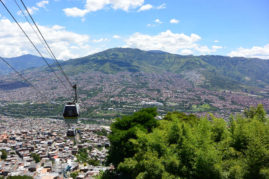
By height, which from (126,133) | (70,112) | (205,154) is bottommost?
(126,133)

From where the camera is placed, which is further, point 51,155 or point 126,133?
point 51,155

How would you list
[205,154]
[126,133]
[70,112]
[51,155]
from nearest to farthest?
[205,154]
[70,112]
[126,133]
[51,155]

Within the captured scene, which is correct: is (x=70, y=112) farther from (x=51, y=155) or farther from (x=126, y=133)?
(x=51, y=155)

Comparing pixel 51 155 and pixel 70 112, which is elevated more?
pixel 70 112

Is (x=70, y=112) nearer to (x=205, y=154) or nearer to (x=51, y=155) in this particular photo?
(x=205, y=154)

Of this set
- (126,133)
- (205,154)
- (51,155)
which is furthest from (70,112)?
(51,155)

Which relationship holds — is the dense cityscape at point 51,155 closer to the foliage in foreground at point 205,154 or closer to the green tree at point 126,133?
the green tree at point 126,133

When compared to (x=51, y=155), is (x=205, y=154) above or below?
above

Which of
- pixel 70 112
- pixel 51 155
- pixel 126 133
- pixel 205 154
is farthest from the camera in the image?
pixel 51 155

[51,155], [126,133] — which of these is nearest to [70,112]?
[126,133]

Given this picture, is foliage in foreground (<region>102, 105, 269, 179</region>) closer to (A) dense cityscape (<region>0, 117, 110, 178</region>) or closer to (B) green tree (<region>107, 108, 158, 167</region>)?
(B) green tree (<region>107, 108, 158, 167</region>)

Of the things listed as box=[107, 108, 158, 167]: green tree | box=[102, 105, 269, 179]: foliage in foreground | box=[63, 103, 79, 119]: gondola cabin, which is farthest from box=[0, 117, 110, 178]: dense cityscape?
box=[102, 105, 269, 179]: foliage in foreground

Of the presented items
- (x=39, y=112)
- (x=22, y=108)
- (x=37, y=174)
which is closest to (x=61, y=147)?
(x=37, y=174)
